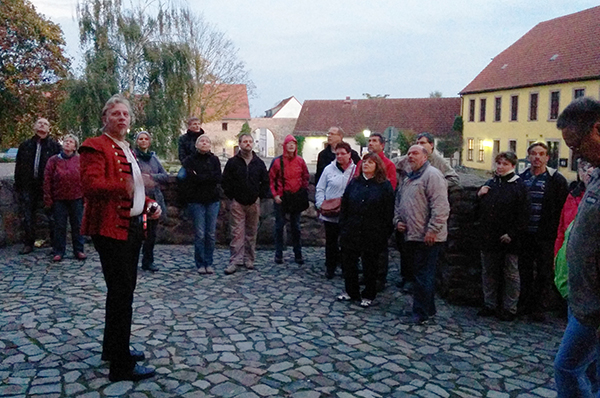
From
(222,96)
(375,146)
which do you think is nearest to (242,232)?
(375,146)

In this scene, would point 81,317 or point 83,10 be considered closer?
point 81,317

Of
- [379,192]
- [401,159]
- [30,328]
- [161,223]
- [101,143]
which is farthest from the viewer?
[161,223]

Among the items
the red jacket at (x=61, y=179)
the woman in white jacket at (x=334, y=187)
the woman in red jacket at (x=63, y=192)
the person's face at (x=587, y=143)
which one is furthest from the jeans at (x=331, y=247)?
the person's face at (x=587, y=143)

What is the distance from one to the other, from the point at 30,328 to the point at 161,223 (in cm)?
452

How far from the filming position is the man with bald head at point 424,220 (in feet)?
19.3

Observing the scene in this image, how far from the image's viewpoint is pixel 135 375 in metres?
4.16

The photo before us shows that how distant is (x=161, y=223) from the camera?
31.8 ft

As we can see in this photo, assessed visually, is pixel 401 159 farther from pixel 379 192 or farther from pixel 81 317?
pixel 81 317

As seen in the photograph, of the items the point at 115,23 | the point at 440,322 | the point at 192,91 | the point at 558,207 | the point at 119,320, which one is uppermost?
the point at 115,23

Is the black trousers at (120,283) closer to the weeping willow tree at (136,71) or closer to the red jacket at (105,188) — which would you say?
the red jacket at (105,188)

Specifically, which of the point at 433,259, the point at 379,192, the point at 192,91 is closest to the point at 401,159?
the point at 379,192

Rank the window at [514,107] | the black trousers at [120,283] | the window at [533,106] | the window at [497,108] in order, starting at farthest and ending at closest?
the window at [497,108]
the window at [514,107]
the window at [533,106]
the black trousers at [120,283]

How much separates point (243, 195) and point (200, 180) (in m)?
0.64

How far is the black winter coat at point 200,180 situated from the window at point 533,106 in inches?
1431
